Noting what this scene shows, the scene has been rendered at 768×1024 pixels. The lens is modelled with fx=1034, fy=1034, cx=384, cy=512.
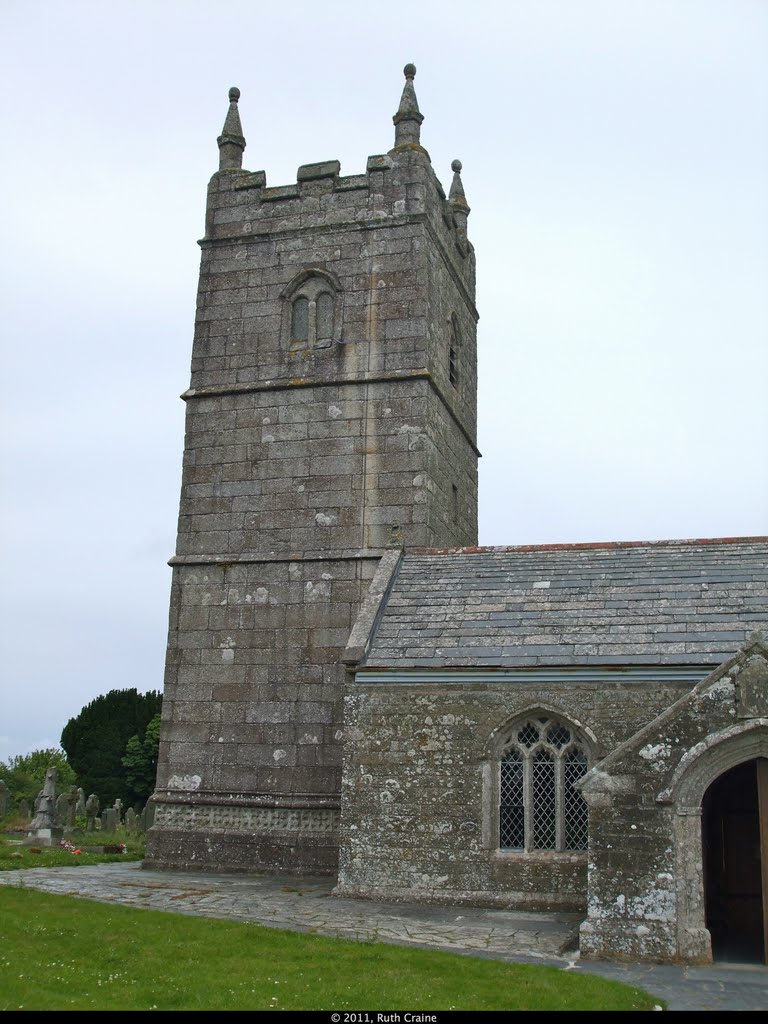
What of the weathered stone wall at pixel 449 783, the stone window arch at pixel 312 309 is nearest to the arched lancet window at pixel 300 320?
the stone window arch at pixel 312 309

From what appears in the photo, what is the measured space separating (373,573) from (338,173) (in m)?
7.82

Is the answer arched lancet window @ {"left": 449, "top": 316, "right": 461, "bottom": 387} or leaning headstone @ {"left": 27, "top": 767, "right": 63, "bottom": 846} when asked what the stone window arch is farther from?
leaning headstone @ {"left": 27, "top": 767, "right": 63, "bottom": 846}

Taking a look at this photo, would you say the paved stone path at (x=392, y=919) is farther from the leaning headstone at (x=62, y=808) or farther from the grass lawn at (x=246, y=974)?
the leaning headstone at (x=62, y=808)

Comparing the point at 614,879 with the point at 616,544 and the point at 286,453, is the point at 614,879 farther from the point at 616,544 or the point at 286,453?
the point at 286,453

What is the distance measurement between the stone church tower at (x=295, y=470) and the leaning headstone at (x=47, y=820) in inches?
211

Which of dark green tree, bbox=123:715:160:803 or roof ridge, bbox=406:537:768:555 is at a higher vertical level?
roof ridge, bbox=406:537:768:555

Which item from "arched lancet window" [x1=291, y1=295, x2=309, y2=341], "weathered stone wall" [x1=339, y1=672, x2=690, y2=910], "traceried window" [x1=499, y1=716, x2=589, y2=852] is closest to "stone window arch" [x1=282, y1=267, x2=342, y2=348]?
"arched lancet window" [x1=291, y1=295, x2=309, y2=341]

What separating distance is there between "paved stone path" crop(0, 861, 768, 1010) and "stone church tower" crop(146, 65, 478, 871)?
59.2 inches

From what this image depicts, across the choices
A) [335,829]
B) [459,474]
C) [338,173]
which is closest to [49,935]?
[335,829]

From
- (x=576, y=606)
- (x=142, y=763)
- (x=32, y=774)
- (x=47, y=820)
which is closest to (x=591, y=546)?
(x=576, y=606)

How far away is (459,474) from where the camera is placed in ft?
66.4

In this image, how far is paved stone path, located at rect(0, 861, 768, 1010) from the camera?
8.85 meters

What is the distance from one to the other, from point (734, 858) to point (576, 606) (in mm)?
3814

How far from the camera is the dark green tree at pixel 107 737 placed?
3775 cm
